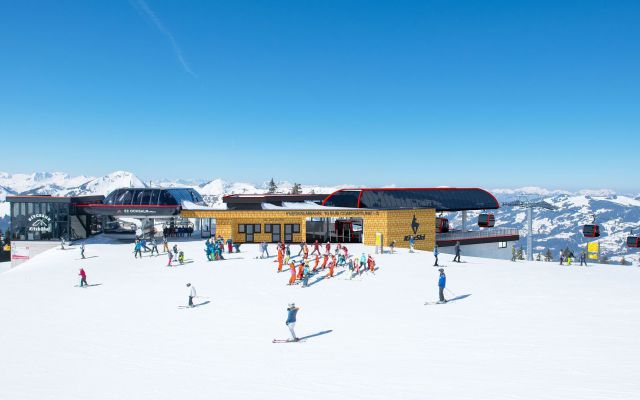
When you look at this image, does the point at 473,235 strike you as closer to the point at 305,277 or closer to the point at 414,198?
the point at 414,198

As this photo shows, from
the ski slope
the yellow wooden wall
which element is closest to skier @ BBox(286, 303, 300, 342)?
the ski slope

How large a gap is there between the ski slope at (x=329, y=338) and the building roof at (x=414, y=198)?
16.8 meters

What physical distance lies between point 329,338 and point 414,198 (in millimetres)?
31742

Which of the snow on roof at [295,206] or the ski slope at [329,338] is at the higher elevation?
the snow on roof at [295,206]

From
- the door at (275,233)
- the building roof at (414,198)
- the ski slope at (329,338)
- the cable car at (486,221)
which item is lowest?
the ski slope at (329,338)

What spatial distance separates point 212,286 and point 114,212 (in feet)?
76.4

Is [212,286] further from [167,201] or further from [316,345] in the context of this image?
[167,201]

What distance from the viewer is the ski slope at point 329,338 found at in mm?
10227

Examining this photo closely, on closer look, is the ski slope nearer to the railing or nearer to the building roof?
the building roof

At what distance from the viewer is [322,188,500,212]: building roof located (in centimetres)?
4078

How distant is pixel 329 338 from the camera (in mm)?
13828

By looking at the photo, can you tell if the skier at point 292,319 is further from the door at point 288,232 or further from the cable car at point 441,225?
the cable car at point 441,225

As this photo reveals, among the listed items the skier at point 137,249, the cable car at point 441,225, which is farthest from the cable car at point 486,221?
the skier at point 137,249

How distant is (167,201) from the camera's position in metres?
41.0
